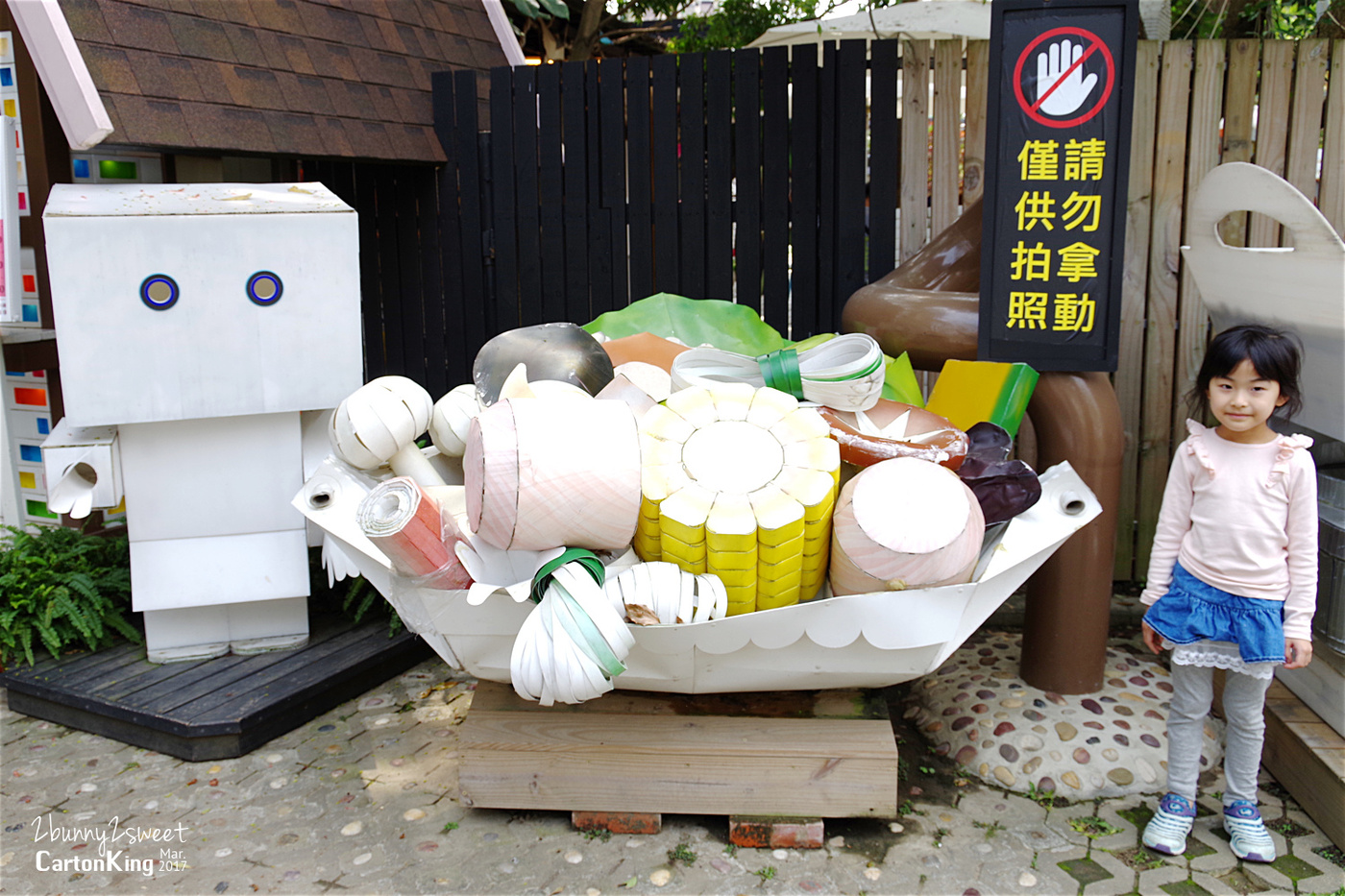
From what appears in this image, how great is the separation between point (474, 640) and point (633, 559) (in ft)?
1.44

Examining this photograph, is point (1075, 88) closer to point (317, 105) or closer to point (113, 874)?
point (317, 105)

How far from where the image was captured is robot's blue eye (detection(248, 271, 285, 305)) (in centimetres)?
310

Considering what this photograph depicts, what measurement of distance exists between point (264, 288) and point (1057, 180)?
238 cm

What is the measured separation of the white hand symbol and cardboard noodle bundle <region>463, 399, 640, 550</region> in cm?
155

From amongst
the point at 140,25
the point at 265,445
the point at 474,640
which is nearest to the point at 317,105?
the point at 140,25

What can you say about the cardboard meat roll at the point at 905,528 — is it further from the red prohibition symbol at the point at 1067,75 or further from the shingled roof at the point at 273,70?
the shingled roof at the point at 273,70

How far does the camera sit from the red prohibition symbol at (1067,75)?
2.66 meters

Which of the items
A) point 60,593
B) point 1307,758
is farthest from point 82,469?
point 1307,758

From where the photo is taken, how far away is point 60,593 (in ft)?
10.8

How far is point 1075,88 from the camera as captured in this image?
106 inches

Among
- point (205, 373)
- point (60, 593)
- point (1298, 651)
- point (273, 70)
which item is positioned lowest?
point (60, 593)

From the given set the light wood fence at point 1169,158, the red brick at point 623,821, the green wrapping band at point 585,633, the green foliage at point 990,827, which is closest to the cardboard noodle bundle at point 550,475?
the green wrapping band at point 585,633

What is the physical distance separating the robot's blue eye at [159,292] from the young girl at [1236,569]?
9.40 ft

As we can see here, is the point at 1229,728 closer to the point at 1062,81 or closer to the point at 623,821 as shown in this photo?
the point at 623,821
